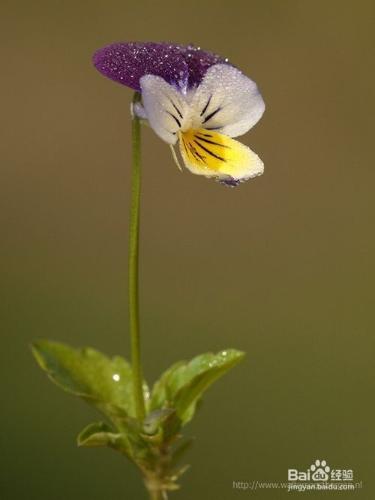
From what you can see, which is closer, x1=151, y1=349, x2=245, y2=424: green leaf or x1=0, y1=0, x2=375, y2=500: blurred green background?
x1=151, y1=349, x2=245, y2=424: green leaf

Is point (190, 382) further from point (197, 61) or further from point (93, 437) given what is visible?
point (197, 61)

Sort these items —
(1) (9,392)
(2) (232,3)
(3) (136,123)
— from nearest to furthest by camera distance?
(3) (136,123), (1) (9,392), (2) (232,3)

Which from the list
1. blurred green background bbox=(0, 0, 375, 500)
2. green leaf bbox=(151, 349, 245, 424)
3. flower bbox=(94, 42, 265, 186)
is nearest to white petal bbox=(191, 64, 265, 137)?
flower bbox=(94, 42, 265, 186)

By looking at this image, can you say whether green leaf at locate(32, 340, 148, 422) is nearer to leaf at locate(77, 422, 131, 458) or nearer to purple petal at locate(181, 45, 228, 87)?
leaf at locate(77, 422, 131, 458)

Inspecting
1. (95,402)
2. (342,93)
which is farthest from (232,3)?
(95,402)

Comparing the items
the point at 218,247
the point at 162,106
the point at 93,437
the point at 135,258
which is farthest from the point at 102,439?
the point at 218,247

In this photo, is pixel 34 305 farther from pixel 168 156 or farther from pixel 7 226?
pixel 168 156

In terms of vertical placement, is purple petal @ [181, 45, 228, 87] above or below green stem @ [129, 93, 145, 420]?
above

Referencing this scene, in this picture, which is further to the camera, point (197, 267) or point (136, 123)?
point (197, 267)

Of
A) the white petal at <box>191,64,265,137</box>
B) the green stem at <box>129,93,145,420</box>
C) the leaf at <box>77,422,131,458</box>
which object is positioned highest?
the white petal at <box>191,64,265,137</box>
